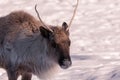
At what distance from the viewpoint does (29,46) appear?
6.89m

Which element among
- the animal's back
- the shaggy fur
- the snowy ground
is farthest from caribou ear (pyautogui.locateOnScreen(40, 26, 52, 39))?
the snowy ground

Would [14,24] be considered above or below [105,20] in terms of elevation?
above

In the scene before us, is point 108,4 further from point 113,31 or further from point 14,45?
point 14,45

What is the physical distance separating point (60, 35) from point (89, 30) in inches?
252

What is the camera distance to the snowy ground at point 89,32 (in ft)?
26.0

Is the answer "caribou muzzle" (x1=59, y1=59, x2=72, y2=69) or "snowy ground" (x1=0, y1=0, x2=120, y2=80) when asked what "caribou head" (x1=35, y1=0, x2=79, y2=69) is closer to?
"caribou muzzle" (x1=59, y1=59, x2=72, y2=69)

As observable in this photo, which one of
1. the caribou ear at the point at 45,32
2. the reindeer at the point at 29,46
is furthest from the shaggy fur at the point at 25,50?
the caribou ear at the point at 45,32

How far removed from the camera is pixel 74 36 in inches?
480

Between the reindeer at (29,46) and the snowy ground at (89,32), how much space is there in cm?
98

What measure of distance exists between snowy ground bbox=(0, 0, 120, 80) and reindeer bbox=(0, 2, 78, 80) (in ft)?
3.20

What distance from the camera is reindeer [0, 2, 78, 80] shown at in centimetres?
Result: 653

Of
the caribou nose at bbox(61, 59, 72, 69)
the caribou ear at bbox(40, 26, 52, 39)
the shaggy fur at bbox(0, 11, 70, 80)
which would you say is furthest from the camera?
the shaggy fur at bbox(0, 11, 70, 80)

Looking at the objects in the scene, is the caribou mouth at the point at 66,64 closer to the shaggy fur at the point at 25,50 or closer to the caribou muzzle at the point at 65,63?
the caribou muzzle at the point at 65,63

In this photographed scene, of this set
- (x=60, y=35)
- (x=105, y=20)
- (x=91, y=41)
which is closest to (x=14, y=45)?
(x=60, y=35)
